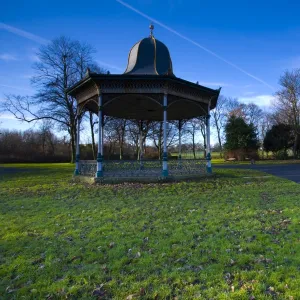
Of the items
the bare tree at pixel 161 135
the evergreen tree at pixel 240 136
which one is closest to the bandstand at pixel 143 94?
the bare tree at pixel 161 135

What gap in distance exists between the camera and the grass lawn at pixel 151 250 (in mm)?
3092

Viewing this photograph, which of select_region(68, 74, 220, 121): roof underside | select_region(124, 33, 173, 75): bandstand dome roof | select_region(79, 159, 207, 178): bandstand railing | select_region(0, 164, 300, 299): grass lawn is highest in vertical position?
select_region(124, 33, 173, 75): bandstand dome roof

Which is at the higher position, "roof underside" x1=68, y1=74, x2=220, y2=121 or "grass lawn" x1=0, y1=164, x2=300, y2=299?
"roof underside" x1=68, y1=74, x2=220, y2=121

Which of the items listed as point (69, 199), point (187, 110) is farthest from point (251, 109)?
point (69, 199)

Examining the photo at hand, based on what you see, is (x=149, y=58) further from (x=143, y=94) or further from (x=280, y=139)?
(x=280, y=139)

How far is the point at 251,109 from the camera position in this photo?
186 feet

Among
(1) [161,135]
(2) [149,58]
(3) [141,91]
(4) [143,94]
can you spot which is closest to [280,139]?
(1) [161,135]

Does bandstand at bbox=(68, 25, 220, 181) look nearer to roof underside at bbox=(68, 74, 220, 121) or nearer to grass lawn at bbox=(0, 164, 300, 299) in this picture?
roof underside at bbox=(68, 74, 220, 121)

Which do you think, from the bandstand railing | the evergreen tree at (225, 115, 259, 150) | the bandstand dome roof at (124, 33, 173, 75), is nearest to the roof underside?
the bandstand dome roof at (124, 33, 173, 75)

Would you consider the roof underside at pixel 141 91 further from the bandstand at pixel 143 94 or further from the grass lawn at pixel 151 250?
the grass lawn at pixel 151 250

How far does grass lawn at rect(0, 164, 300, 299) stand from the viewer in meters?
3.09

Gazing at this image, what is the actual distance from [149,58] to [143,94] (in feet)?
8.18

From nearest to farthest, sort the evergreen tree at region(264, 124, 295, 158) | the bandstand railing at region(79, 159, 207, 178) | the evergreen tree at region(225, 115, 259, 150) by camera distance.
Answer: the bandstand railing at region(79, 159, 207, 178) < the evergreen tree at region(264, 124, 295, 158) < the evergreen tree at region(225, 115, 259, 150)

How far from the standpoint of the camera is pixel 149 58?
14609 mm
